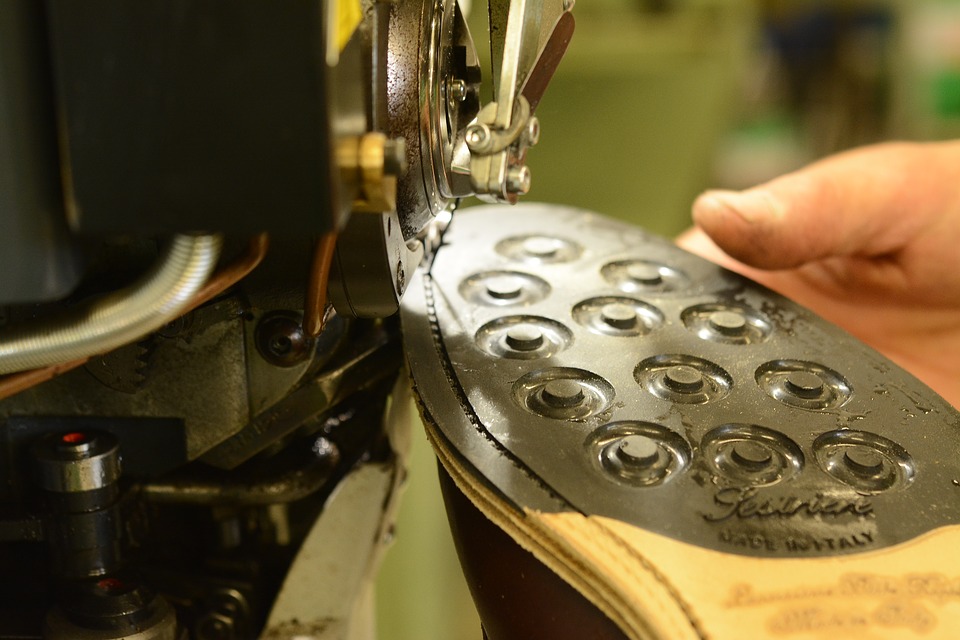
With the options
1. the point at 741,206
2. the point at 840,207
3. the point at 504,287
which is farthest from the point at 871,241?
the point at 504,287

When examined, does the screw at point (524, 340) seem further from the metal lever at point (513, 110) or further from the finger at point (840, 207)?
the finger at point (840, 207)

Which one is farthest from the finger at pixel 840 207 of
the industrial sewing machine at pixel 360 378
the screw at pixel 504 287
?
the screw at pixel 504 287

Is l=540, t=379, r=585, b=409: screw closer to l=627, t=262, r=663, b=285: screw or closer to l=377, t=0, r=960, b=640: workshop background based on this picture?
l=627, t=262, r=663, b=285: screw

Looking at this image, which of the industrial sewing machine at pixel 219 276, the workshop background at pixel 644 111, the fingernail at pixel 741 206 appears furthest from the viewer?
the workshop background at pixel 644 111

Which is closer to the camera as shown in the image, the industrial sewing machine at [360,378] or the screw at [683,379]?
the industrial sewing machine at [360,378]

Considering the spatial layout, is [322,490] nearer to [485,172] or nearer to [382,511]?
[382,511]

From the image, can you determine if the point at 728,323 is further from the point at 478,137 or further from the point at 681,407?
the point at 478,137

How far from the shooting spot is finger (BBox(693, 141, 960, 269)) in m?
0.81

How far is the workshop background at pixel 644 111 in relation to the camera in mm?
1370

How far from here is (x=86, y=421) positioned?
0.56m

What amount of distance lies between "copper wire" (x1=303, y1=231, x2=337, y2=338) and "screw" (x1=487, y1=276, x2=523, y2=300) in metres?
A: 0.18

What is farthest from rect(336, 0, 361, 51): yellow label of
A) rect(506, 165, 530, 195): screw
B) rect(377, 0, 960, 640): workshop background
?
rect(377, 0, 960, 640): workshop background

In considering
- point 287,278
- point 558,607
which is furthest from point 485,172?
point 558,607

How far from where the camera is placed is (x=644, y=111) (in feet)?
5.24
